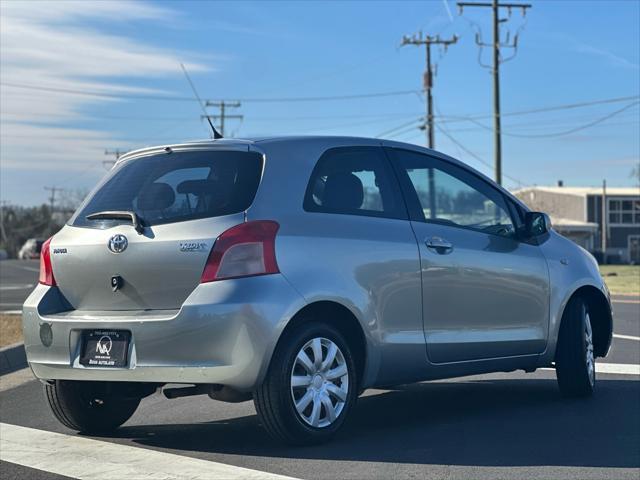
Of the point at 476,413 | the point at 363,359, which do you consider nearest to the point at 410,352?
the point at 363,359

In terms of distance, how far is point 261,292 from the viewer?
18.5 feet

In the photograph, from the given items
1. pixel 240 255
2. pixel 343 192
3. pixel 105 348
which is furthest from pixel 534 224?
pixel 105 348

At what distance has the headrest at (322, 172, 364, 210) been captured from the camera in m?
6.31

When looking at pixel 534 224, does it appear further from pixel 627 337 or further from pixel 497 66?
pixel 497 66

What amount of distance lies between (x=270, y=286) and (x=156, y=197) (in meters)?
0.96

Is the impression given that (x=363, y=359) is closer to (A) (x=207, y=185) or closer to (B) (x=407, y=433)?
(B) (x=407, y=433)

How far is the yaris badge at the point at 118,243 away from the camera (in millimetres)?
5989

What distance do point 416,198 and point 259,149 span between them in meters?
1.25

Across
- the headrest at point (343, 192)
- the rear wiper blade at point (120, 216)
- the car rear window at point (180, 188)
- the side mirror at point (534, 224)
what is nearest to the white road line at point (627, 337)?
the side mirror at point (534, 224)

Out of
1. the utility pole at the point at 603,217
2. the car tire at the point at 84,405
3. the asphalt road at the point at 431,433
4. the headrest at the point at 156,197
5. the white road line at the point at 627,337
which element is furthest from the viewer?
the utility pole at the point at 603,217

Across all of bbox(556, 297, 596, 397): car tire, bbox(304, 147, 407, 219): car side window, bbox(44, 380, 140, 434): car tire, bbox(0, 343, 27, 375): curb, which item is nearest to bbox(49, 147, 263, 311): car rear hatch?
bbox(304, 147, 407, 219): car side window

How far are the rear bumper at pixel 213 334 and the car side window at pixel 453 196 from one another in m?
1.55

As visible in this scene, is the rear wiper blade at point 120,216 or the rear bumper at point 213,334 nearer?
the rear bumper at point 213,334

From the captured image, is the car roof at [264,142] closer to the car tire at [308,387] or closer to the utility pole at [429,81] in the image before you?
the car tire at [308,387]
